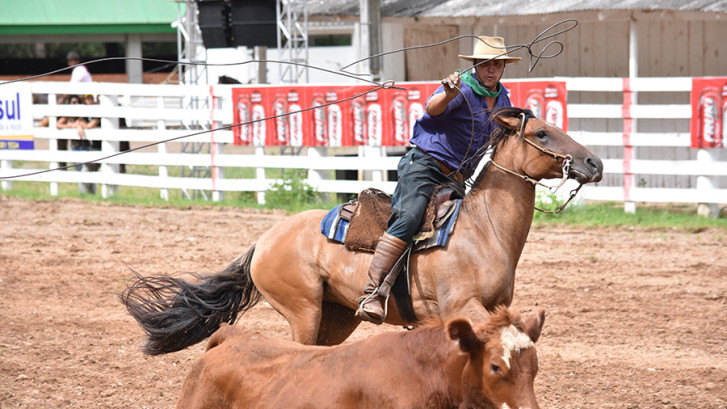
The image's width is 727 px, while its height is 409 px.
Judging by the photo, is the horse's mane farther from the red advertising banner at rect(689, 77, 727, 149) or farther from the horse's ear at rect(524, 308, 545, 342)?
the red advertising banner at rect(689, 77, 727, 149)

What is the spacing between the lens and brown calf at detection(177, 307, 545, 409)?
2869 millimetres

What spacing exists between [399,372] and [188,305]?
8.97 ft

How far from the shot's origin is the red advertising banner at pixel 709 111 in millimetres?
11961

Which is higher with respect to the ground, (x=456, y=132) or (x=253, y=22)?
(x=253, y=22)

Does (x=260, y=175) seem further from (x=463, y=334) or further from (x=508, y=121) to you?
(x=463, y=334)

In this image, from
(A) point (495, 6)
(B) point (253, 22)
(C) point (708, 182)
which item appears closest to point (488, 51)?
(C) point (708, 182)

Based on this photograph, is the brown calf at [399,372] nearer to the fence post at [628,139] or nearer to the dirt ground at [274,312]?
the dirt ground at [274,312]

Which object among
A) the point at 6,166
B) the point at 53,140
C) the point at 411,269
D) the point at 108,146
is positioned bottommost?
the point at 411,269

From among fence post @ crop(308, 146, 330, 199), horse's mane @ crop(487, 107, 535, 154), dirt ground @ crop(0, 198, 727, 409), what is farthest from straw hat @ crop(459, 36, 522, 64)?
fence post @ crop(308, 146, 330, 199)

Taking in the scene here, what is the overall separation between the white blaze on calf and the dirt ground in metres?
3.03

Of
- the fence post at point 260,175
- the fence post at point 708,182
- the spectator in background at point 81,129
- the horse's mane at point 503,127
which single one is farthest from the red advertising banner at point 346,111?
the horse's mane at point 503,127

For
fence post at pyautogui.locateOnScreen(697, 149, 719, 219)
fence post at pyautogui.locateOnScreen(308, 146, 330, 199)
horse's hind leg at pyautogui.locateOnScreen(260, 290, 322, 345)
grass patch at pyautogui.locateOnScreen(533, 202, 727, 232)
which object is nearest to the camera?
horse's hind leg at pyautogui.locateOnScreen(260, 290, 322, 345)

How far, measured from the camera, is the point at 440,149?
17.7ft

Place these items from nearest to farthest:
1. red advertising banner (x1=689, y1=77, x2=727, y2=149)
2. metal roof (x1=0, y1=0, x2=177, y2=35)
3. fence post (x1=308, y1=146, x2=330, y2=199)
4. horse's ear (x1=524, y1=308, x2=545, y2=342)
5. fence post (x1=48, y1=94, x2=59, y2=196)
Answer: horse's ear (x1=524, y1=308, x2=545, y2=342), red advertising banner (x1=689, y1=77, x2=727, y2=149), fence post (x1=308, y1=146, x2=330, y2=199), fence post (x1=48, y1=94, x2=59, y2=196), metal roof (x1=0, y1=0, x2=177, y2=35)
